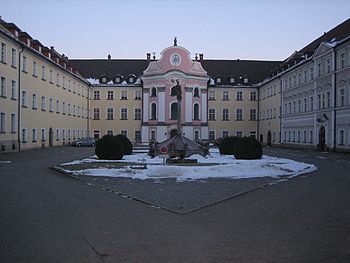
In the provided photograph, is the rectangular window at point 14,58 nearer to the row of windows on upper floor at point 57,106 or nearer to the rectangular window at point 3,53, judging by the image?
the rectangular window at point 3,53

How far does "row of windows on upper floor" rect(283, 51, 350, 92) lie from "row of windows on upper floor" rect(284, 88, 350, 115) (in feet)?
7.21

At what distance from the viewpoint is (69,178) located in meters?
19.0

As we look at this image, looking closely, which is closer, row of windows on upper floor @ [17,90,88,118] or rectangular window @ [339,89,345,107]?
rectangular window @ [339,89,345,107]

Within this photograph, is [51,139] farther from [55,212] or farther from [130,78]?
[55,212]

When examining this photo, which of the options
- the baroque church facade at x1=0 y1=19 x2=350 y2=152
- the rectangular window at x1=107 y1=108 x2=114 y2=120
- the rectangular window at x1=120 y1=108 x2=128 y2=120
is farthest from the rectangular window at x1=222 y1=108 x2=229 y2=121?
the rectangular window at x1=107 y1=108 x2=114 y2=120

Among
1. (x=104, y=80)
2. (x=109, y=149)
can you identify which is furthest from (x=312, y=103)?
(x=104, y=80)

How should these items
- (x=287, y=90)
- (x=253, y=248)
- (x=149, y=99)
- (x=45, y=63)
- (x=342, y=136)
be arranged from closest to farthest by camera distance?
(x=253, y=248)
(x=342, y=136)
(x=45, y=63)
(x=287, y=90)
(x=149, y=99)

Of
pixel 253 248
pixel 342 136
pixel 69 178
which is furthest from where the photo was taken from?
pixel 342 136

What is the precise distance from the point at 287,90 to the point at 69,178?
47.8 meters

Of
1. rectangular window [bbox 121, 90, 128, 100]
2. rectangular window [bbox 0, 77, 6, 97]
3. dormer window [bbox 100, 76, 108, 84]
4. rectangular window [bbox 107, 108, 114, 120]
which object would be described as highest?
dormer window [bbox 100, 76, 108, 84]

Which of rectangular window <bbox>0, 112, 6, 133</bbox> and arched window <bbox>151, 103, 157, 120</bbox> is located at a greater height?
arched window <bbox>151, 103, 157, 120</bbox>

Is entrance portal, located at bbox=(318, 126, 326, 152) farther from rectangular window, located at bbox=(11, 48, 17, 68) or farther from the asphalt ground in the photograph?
the asphalt ground

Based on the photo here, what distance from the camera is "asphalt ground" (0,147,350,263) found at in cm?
699

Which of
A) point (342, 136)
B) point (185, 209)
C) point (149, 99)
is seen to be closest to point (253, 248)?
point (185, 209)
